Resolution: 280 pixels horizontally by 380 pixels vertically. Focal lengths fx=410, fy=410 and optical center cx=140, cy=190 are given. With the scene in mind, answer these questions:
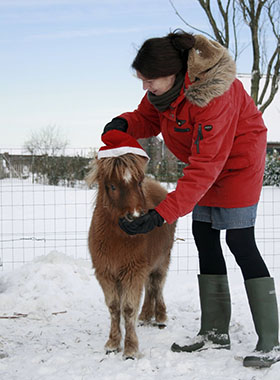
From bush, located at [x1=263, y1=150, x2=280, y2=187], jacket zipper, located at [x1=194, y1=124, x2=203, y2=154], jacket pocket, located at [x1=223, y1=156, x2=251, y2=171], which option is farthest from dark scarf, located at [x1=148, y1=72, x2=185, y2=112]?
bush, located at [x1=263, y1=150, x2=280, y2=187]

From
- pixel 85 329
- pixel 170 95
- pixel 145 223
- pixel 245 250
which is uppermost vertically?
pixel 170 95

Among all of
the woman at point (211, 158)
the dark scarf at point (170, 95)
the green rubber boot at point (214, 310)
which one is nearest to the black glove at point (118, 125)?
the woman at point (211, 158)

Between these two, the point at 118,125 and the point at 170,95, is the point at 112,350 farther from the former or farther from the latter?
the point at 170,95

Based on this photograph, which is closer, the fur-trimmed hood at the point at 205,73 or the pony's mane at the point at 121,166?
the fur-trimmed hood at the point at 205,73

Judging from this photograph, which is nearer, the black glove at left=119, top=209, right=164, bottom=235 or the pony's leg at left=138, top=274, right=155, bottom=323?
the black glove at left=119, top=209, right=164, bottom=235

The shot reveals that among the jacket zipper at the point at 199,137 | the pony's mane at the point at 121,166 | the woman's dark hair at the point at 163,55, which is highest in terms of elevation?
the woman's dark hair at the point at 163,55

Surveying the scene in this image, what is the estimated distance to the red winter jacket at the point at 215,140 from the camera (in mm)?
2664

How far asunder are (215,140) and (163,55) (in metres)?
0.65

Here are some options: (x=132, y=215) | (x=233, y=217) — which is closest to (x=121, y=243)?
(x=132, y=215)

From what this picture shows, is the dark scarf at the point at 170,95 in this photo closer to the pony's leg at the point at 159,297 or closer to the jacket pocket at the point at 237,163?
the jacket pocket at the point at 237,163

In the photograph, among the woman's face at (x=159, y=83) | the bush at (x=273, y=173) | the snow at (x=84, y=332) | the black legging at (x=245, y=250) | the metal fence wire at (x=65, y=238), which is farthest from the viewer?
the bush at (x=273, y=173)

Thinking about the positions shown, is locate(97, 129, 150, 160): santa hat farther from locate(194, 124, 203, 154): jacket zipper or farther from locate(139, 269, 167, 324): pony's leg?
locate(139, 269, 167, 324): pony's leg

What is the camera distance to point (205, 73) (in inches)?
105

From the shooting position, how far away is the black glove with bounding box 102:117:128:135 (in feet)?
10.6
